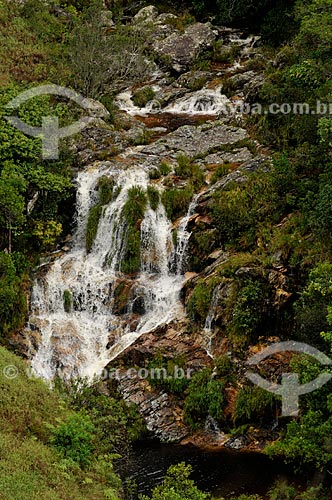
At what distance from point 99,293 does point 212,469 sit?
280 inches

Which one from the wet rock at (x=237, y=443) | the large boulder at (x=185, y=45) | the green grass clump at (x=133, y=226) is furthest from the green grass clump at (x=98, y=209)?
the large boulder at (x=185, y=45)

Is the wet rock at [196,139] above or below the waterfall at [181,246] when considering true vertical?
above

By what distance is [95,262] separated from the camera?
21125 mm

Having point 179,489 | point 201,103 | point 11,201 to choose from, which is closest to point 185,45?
point 201,103

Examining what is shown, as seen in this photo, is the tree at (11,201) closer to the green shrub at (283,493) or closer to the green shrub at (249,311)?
the green shrub at (249,311)

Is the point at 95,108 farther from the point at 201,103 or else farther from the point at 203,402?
the point at 203,402

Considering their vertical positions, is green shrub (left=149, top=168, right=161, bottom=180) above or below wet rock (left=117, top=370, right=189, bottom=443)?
above

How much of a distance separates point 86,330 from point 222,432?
541 cm

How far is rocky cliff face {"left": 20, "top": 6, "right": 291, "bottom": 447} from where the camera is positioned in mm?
17562

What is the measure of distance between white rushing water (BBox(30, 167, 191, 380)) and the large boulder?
13030 millimetres

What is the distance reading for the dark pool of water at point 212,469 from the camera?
14.1m

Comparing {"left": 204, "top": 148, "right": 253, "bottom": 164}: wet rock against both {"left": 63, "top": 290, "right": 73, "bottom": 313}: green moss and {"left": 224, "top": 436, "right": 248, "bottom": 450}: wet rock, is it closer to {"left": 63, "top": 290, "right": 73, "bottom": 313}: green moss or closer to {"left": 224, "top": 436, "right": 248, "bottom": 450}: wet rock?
{"left": 63, "top": 290, "right": 73, "bottom": 313}: green moss

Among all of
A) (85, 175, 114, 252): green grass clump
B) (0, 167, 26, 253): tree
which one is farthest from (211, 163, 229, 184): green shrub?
(0, 167, 26, 253): tree

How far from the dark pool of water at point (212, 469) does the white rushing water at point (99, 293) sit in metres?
3.84
